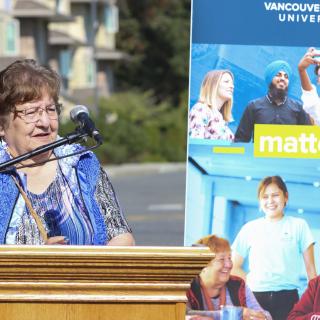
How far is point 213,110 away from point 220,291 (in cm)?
82

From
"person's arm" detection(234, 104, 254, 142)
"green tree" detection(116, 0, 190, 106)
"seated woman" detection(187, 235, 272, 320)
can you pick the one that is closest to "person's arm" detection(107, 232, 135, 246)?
"seated woman" detection(187, 235, 272, 320)

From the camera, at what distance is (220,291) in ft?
17.9

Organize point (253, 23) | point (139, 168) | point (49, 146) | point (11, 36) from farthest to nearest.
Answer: point (11, 36) → point (139, 168) → point (253, 23) → point (49, 146)

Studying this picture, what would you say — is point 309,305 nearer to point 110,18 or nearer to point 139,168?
point 139,168

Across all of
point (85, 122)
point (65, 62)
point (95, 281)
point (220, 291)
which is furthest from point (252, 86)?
point (65, 62)

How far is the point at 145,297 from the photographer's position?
Answer: 312cm

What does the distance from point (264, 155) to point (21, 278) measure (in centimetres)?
249

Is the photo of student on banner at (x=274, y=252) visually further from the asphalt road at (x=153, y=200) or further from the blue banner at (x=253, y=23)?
the asphalt road at (x=153, y=200)

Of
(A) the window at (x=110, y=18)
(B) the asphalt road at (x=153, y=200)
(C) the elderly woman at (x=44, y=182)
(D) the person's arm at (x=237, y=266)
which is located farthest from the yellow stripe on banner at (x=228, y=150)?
(A) the window at (x=110, y=18)

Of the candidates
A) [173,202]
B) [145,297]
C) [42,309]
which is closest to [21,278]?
[42,309]

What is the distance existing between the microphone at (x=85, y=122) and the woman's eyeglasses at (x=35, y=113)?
0.16 meters

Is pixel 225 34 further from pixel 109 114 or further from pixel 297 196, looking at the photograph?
pixel 109 114

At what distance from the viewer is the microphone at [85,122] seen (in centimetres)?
375

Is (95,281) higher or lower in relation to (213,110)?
lower
